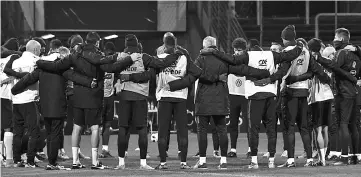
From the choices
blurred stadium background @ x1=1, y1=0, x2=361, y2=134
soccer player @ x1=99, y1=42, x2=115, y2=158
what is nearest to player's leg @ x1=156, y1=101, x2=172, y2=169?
soccer player @ x1=99, y1=42, x2=115, y2=158

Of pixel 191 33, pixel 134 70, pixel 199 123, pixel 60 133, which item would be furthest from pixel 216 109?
pixel 191 33

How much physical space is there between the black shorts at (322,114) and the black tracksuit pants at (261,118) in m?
1.12

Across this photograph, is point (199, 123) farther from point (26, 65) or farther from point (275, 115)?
point (26, 65)

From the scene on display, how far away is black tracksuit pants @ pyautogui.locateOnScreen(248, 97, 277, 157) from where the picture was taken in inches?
629

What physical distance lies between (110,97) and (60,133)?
2785mm

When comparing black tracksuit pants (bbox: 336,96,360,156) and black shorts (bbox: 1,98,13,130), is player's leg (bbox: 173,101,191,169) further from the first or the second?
black shorts (bbox: 1,98,13,130)

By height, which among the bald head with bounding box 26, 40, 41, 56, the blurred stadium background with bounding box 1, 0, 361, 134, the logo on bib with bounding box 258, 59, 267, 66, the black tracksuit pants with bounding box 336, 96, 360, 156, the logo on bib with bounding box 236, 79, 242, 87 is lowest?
the black tracksuit pants with bounding box 336, 96, 360, 156

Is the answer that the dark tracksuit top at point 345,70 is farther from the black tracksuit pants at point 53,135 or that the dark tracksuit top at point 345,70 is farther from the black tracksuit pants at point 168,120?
the black tracksuit pants at point 53,135

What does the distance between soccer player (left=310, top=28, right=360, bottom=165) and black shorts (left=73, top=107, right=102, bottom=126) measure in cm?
416

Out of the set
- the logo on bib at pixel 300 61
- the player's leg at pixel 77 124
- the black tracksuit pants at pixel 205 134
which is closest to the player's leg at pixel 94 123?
the player's leg at pixel 77 124

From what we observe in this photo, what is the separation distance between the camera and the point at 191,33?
30875 millimetres

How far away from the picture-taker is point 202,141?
52.5 ft

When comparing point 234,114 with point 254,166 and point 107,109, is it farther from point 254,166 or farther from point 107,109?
point 254,166

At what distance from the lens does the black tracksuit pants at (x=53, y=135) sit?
52.0ft
